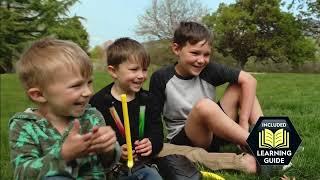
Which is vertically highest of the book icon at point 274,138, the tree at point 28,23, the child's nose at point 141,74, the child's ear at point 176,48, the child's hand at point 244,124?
the child's ear at point 176,48

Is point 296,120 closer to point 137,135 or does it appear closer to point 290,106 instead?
point 290,106

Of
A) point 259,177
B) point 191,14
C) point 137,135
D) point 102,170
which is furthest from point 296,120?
point 191,14

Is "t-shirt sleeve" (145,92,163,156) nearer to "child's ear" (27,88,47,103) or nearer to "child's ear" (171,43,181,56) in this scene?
"child's ear" (171,43,181,56)

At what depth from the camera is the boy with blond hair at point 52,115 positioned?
1783mm

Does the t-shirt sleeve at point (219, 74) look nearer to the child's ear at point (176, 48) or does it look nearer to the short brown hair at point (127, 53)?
the child's ear at point (176, 48)

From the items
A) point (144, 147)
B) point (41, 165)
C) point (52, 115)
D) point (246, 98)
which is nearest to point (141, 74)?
point (144, 147)

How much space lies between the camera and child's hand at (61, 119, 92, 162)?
5.32ft

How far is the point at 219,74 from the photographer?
3.32 metres

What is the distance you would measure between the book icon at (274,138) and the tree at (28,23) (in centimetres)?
1026

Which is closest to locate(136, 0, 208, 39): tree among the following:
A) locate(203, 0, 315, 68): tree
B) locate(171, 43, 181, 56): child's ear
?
locate(203, 0, 315, 68): tree

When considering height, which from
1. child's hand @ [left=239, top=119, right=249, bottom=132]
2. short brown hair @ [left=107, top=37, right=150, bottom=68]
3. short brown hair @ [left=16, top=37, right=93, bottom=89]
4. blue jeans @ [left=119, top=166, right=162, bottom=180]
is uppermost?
short brown hair @ [left=16, top=37, right=93, bottom=89]

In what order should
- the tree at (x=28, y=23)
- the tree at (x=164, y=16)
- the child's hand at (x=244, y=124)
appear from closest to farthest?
1. the child's hand at (x=244, y=124)
2. the tree at (x=28, y=23)
3. the tree at (x=164, y=16)

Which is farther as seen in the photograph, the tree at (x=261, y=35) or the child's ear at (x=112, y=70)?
the tree at (x=261, y=35)

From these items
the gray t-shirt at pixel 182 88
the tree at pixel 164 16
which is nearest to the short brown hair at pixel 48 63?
the gray t-shirt at pixel 182 88
